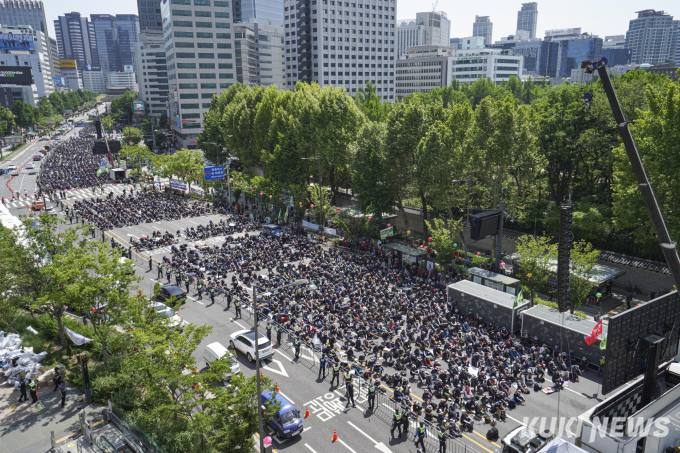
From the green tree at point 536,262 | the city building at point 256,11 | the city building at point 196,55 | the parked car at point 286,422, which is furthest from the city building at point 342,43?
the parked car at point 286,422

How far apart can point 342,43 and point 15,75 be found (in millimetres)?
112645

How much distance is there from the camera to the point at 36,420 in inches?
827

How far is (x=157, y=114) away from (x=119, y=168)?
93789 mm

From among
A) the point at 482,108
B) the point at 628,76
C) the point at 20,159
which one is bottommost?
the point at 20,159

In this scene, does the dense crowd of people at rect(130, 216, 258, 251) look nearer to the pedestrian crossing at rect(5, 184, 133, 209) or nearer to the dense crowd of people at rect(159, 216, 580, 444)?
the dense crowd of people at rect(159, 216, 580, 444)

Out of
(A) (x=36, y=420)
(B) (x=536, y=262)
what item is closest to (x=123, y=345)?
(A) (x=36, y=420)

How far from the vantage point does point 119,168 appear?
88438 mm

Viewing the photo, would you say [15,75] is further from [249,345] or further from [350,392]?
[350,392]

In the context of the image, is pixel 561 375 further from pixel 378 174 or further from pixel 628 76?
pixel 628 76

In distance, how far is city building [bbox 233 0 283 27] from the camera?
17100 cm

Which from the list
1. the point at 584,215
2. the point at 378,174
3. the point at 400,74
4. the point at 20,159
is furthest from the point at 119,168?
the point at 400,74

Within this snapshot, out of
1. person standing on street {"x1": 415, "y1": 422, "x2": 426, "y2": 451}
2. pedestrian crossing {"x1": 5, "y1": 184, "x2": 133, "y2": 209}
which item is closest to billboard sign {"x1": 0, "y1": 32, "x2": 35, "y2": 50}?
pedestrian crossing {"x1": 5, "y1": 184, "x2": 133, "y2": 209}

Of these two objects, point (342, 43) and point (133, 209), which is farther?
point (342, 43)

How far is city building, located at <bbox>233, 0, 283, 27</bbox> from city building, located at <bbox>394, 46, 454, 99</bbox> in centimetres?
5551
